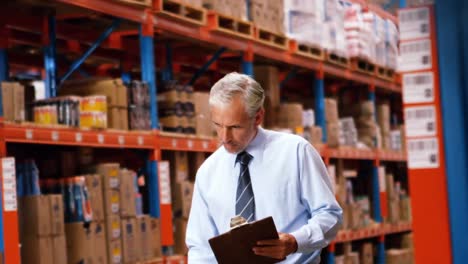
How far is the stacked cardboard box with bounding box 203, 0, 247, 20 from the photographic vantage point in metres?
8.96

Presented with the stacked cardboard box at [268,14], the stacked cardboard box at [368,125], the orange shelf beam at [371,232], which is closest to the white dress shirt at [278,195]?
the stacked cardboard box at [268,14]

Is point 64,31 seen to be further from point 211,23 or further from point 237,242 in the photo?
point 237,242

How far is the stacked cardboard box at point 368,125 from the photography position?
13.2 m

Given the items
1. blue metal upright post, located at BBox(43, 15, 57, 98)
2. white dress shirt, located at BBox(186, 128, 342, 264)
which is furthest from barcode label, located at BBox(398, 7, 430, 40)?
blue metal upright post, located at BBox(43, 15, 57, 98)

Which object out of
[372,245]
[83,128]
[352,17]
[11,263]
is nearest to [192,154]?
[83,128]

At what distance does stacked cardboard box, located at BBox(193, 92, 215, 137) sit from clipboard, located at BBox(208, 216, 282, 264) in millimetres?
5252

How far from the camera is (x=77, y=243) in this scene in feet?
22.6

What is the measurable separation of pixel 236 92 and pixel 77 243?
3.65 meters

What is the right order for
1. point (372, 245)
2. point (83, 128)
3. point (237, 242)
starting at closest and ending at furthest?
point (237, 242) → point (83, 128) → point (372, 245)

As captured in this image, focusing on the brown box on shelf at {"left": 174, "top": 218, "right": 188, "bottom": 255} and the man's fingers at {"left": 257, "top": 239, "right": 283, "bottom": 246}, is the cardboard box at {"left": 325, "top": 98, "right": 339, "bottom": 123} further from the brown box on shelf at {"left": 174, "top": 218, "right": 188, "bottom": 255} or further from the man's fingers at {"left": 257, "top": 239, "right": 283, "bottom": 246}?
the man's fingers at {"left": 257, "top": 239, "right": 283, "bottom": 246}

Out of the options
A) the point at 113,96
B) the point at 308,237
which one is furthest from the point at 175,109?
the point at 308,237

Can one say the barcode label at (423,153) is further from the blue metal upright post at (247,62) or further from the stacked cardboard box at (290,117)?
the stacked cardboard box at (290,117)

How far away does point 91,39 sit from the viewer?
8.94 m

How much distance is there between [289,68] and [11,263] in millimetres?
6910
